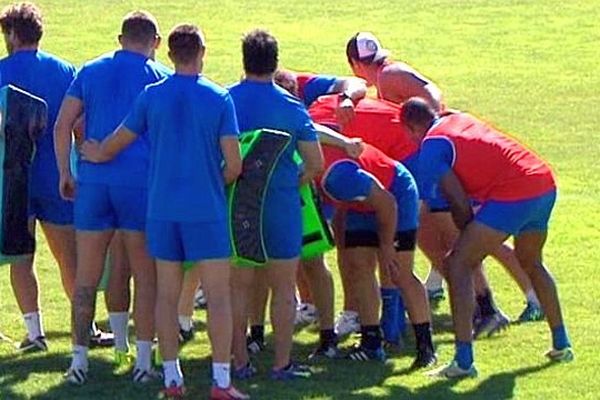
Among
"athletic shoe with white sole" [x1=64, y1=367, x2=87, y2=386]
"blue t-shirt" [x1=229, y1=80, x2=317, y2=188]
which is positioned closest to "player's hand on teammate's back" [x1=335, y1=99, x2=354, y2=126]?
"blue t-shirt" [x1=229, y1=80, x2=317, y2=188]

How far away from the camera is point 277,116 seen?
8891 mm

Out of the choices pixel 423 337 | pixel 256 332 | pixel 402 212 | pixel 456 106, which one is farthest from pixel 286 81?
pixel 456 106

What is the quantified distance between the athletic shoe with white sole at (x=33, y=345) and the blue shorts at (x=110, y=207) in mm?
1194

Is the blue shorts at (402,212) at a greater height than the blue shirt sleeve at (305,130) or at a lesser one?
lesser

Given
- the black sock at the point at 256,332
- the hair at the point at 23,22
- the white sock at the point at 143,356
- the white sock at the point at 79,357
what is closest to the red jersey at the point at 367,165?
the black sock at the point at 256,332

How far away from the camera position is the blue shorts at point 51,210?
9.83 metres

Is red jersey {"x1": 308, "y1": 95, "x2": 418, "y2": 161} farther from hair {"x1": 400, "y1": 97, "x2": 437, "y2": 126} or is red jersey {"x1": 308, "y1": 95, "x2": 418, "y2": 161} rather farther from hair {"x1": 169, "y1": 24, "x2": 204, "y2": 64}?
hair {"x1": 169, "y1": 24, "x2": 204, "y2": 64}

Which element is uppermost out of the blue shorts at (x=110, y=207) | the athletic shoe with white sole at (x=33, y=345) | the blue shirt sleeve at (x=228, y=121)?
the blue shirt sleeve at (x=228, y=121)

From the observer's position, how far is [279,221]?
895 cm

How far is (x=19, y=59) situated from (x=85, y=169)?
1103 millimetres

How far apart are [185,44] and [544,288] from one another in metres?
2.66

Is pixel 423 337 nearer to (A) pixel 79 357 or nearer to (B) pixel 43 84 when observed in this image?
(A) pixel 79 357

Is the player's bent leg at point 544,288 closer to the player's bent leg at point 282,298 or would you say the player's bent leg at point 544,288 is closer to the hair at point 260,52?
the player's bent leg at point 282,298

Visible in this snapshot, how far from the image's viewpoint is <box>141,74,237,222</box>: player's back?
27.5 ft
